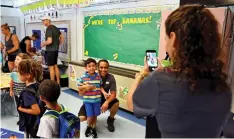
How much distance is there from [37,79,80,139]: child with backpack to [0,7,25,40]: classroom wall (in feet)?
23.6

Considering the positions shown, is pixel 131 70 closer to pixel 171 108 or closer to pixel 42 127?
pixel 42 127

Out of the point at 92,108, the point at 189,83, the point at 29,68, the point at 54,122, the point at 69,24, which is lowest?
the point at 92,108

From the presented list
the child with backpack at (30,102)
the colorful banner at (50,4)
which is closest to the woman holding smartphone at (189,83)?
the child with backpack at (30,102)

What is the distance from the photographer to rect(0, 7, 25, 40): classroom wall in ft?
24.5

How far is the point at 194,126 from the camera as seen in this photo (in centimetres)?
75

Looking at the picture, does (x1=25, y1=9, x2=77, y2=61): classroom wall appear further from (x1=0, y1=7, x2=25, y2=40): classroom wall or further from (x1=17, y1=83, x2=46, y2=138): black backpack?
(x1=17, y1=83, x2=46, y2=138): black backpack

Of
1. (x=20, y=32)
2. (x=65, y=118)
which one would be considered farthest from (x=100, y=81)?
(x=20, y=32)

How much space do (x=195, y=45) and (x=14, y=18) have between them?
8.33m

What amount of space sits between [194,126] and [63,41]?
491cm

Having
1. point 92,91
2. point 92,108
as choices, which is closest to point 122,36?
point 92,91

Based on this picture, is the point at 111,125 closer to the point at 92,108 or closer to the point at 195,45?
the point at 92,108

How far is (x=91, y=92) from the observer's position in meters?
2.65

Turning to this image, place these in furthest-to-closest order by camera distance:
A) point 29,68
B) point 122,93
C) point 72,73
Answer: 1. point 72,73
2. point 122,93
3. point 29,68

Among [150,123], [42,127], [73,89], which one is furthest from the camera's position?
[73,89]
